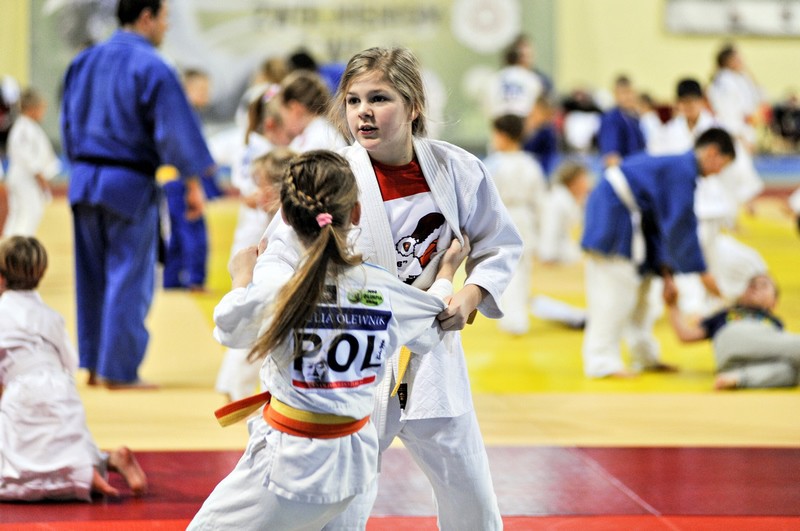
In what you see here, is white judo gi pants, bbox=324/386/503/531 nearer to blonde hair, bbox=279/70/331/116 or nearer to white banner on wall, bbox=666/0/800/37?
blonde hair, bbox=279/70/331/116

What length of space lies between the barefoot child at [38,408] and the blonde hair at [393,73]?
1.61 metres

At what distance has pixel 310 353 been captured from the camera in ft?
8.09

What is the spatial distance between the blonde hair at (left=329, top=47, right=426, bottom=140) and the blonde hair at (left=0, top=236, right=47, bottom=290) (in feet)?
5.15

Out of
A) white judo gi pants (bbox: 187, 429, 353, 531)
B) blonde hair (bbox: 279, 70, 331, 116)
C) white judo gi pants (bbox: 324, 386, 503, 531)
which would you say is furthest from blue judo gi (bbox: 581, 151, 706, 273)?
white judo gi pants (bbox: 187, 429, 353, 531)

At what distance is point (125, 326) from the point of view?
218 inches

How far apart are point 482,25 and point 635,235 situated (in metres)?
13.5

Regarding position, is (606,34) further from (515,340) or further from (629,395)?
(629,395)

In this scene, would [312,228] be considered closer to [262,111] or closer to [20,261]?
[20,261]

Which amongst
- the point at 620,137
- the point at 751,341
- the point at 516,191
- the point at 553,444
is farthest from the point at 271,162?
the point at 620,137

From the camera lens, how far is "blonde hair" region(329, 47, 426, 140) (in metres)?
2.73

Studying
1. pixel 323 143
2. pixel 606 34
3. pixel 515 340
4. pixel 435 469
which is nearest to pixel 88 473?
pixel 435 469

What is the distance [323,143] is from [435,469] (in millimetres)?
2628

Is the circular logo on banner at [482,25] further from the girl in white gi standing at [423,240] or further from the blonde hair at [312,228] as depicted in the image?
the blonde hair at [312,228]

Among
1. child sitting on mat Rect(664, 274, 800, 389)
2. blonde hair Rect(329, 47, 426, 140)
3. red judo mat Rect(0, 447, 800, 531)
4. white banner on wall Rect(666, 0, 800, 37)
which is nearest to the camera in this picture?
blonde hair Rect(329, 47, 426, 140)
